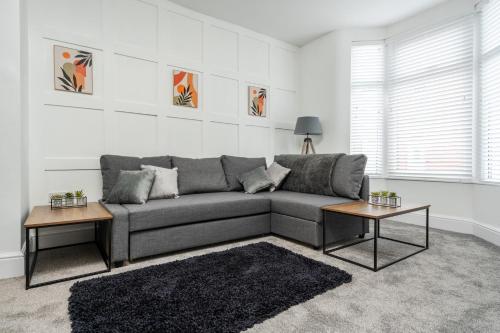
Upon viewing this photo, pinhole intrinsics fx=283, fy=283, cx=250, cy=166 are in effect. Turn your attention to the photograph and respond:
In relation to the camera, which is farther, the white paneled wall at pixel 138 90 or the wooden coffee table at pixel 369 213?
the white paneled wall at pixel 138 90

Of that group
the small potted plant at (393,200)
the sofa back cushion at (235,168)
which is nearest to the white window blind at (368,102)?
the sofa back cushion at (235,168)

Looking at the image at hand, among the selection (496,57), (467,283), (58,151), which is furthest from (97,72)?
(496,57)

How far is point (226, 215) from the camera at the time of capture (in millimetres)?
2869

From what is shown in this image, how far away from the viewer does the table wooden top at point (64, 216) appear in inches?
78.0

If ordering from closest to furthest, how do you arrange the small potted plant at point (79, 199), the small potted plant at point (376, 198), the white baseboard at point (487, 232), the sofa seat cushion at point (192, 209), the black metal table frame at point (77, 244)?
the black metal table frame at point (77, 244), the sofa seat cushion at point (192, 209), the small potted plant at point (79, 199), the small potted plant at point (376, 198), the white baseboard at point (487, 232)

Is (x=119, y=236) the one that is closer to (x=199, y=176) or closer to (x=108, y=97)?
(x=199, y=176)

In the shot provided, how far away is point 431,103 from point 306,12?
84.1 inches

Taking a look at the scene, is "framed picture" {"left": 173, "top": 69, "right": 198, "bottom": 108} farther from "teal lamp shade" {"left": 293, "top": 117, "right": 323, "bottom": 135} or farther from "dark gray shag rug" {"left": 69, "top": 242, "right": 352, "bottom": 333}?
"dark gray shag rug" {"left": 69, "top": 242, "right": 352, "bottom": 333}

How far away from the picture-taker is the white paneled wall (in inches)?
112

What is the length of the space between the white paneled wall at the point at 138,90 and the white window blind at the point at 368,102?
127 centimetres

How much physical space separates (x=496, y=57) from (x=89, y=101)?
445cm

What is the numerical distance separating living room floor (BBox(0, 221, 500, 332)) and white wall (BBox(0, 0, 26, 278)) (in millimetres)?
253

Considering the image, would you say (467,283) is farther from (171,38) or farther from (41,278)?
(171,38)

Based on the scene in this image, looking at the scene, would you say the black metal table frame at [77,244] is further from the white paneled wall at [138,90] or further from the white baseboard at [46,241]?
the white paneled wall at [138,90]
